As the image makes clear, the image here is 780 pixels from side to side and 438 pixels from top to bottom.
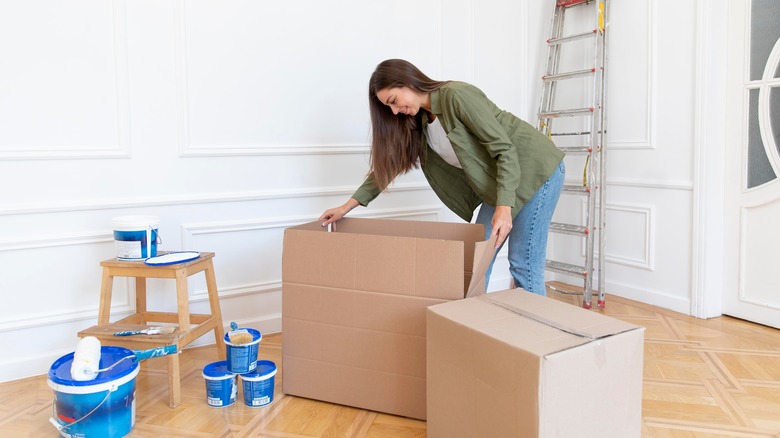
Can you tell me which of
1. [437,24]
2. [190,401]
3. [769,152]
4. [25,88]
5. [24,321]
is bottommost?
[190,401]

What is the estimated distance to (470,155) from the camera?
1.94m

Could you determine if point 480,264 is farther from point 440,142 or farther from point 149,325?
point 149,325

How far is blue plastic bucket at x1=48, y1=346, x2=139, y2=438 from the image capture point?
64.6 inches

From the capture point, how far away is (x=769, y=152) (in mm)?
2729

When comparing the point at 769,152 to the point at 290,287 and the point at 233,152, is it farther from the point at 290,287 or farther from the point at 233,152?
the point at 233,152

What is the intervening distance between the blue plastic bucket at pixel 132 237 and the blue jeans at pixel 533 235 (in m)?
1.23

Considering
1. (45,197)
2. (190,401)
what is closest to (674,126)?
(190,401)

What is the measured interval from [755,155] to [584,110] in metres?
0.85

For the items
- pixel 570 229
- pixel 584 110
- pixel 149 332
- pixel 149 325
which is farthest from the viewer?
pixel 570 229

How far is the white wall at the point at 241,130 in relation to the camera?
7.32 ft

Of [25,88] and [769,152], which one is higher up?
[25,88]

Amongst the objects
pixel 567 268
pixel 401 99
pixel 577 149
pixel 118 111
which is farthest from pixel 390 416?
pixel 577 149

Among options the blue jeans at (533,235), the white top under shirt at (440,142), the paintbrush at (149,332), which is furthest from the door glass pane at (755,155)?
the paintbrush at (149,332)

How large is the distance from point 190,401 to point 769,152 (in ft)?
9.02
